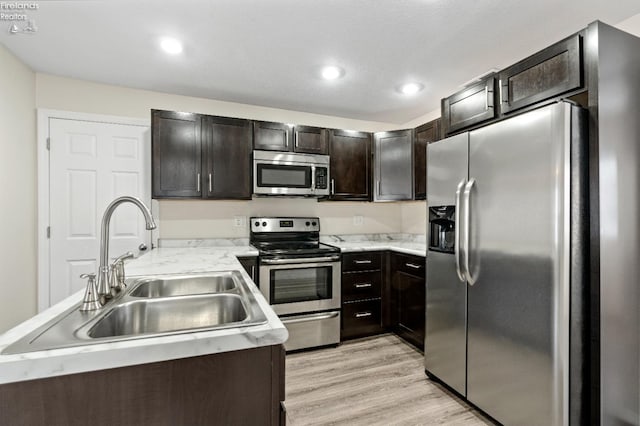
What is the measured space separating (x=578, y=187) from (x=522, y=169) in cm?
25

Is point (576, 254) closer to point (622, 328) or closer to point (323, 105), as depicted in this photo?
point (622, 328)

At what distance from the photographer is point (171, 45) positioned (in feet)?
7.18

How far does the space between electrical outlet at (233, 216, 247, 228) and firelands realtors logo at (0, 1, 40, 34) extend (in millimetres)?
2058

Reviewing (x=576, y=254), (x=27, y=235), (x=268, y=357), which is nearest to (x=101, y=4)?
(x=27, y=235)

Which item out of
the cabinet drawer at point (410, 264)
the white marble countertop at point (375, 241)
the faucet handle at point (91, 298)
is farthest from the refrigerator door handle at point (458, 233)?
the faucet handle at point (91, 298)

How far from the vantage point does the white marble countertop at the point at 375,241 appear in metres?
3.24

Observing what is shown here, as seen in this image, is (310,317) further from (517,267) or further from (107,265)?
(107,265)

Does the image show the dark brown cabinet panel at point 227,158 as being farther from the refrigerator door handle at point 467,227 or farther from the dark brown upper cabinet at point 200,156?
the refrigerator door handle at point 467,227

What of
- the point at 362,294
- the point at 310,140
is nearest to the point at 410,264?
the point at 362,294

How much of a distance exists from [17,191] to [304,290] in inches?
98.2

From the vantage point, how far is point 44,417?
0.71m

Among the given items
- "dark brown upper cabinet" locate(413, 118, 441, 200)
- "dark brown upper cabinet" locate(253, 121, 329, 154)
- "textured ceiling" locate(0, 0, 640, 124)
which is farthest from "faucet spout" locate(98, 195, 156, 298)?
"dark brown upper cabinet" locate(413, 118, 441, 200)

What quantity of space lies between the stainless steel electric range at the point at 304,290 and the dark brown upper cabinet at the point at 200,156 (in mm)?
731

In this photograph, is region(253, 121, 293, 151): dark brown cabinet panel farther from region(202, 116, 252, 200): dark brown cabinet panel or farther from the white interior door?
the white interior door
